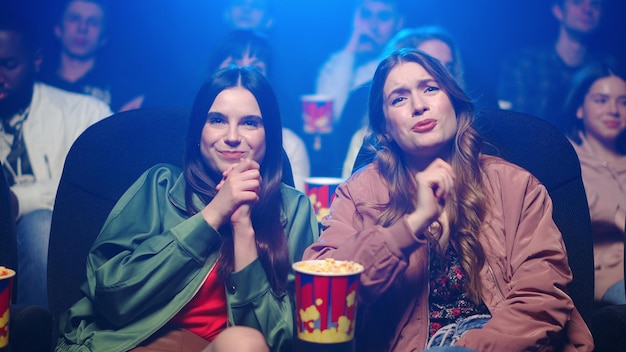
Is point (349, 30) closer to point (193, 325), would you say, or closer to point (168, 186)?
point (168, 186)

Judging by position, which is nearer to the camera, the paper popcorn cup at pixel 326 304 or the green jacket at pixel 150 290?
the paper popcorn cup at pixel 326 304

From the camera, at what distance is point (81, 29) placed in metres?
3.65

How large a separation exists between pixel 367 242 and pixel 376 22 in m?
2.11

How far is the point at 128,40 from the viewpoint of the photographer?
364 cm

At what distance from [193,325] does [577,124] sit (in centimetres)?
258

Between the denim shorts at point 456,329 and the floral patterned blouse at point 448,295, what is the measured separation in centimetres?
2

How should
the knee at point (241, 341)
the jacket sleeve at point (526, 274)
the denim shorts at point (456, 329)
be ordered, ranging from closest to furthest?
the knee at point (241, 341), the jacket sleeve at point (526, 274), the denim shorts at point (456, 329)

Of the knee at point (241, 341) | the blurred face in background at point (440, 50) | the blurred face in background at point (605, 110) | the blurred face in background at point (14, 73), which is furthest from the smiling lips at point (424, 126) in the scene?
the blurred face in background at point (14, 73)

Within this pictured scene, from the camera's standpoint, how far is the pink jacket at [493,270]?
182cm

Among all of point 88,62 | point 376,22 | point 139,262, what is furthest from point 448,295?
point 88,62

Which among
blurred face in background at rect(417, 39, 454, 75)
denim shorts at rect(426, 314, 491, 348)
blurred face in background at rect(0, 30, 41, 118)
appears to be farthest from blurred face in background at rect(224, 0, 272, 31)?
denim shorts at rect(426, 314, 491, 348)

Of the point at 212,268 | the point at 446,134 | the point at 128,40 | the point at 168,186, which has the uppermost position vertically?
the point at 128,40

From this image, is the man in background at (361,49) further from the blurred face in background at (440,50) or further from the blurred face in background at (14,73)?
the blurred face in background at (14,73)

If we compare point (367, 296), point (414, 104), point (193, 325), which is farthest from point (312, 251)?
point (414, 104)
